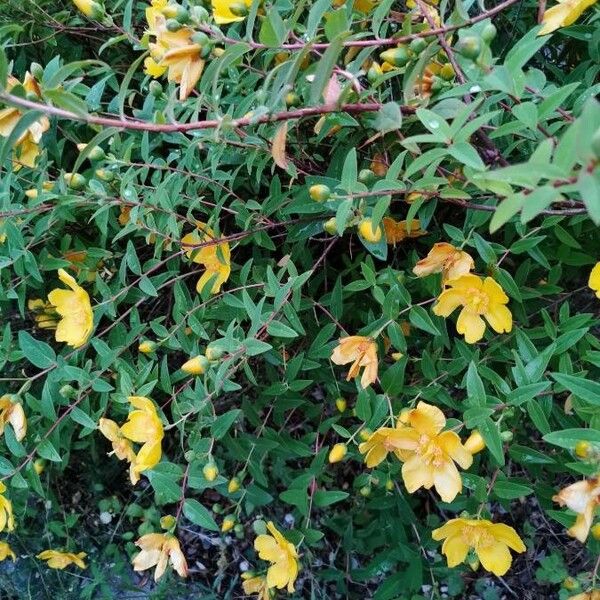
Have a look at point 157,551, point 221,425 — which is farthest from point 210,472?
point 157,551

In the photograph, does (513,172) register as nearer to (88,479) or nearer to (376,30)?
(376,30)

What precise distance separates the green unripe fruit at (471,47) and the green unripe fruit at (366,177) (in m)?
0.36

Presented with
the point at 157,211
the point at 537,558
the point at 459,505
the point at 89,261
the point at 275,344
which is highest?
the point at 157,211

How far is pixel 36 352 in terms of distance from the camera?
61.3 inches

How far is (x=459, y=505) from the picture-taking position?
161 cm

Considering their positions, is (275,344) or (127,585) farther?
(127,585)

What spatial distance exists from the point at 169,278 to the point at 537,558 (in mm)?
1559

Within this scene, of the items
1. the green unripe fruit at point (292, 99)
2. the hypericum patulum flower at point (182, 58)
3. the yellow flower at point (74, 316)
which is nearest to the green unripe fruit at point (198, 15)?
the hypericum patulum flower at point (182, 58)

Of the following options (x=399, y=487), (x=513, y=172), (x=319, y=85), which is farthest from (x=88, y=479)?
(x=513, y=172)

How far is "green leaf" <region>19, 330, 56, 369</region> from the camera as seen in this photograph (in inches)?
60.6

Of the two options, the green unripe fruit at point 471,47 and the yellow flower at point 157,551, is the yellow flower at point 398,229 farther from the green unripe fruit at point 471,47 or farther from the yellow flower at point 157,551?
the yellow flower at point 157,551

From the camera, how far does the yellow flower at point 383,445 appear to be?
46.9 inches

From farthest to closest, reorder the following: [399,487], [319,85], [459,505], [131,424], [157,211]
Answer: [399,487]
[459,505]
[157,211]
[131,424]
[319,85]

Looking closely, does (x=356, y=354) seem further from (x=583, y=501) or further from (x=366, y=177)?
(x=583, y=501)
